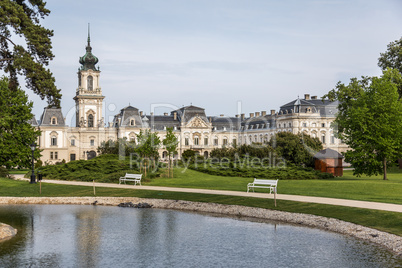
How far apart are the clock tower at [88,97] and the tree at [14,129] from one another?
183 ft

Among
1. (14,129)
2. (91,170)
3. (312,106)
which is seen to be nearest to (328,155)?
(91,170)

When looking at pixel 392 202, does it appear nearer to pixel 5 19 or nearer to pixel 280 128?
pixel 5 19

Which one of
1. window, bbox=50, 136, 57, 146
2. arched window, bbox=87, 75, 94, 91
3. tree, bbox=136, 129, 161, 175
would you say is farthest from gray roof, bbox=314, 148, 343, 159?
arched window, bbox=87, 75, 94, 91

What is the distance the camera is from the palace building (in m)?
84.9

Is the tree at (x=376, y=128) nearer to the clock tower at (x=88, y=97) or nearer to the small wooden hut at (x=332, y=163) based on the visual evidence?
the small wooden hut at (x=332, y=163)

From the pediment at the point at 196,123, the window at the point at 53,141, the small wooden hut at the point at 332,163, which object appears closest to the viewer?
the small wooden hut at the point at 332,163

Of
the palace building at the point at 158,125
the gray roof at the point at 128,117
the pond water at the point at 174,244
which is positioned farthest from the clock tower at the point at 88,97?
the pond water at the point at 174,244

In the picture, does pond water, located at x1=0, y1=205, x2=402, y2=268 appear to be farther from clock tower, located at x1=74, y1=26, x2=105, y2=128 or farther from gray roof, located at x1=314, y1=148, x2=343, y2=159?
clock tower, located at x1=74, y1=26, x2=105, y2=128

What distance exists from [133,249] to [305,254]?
5150 millimetres

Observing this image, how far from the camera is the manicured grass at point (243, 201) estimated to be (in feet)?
54.3

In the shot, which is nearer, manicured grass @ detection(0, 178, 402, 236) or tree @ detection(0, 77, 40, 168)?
manicured grass @ detection(0, 178, 402, 236)

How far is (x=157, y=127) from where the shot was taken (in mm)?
100188

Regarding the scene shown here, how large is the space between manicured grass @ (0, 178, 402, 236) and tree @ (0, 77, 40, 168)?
141 inches

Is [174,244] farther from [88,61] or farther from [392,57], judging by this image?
[88,61]
